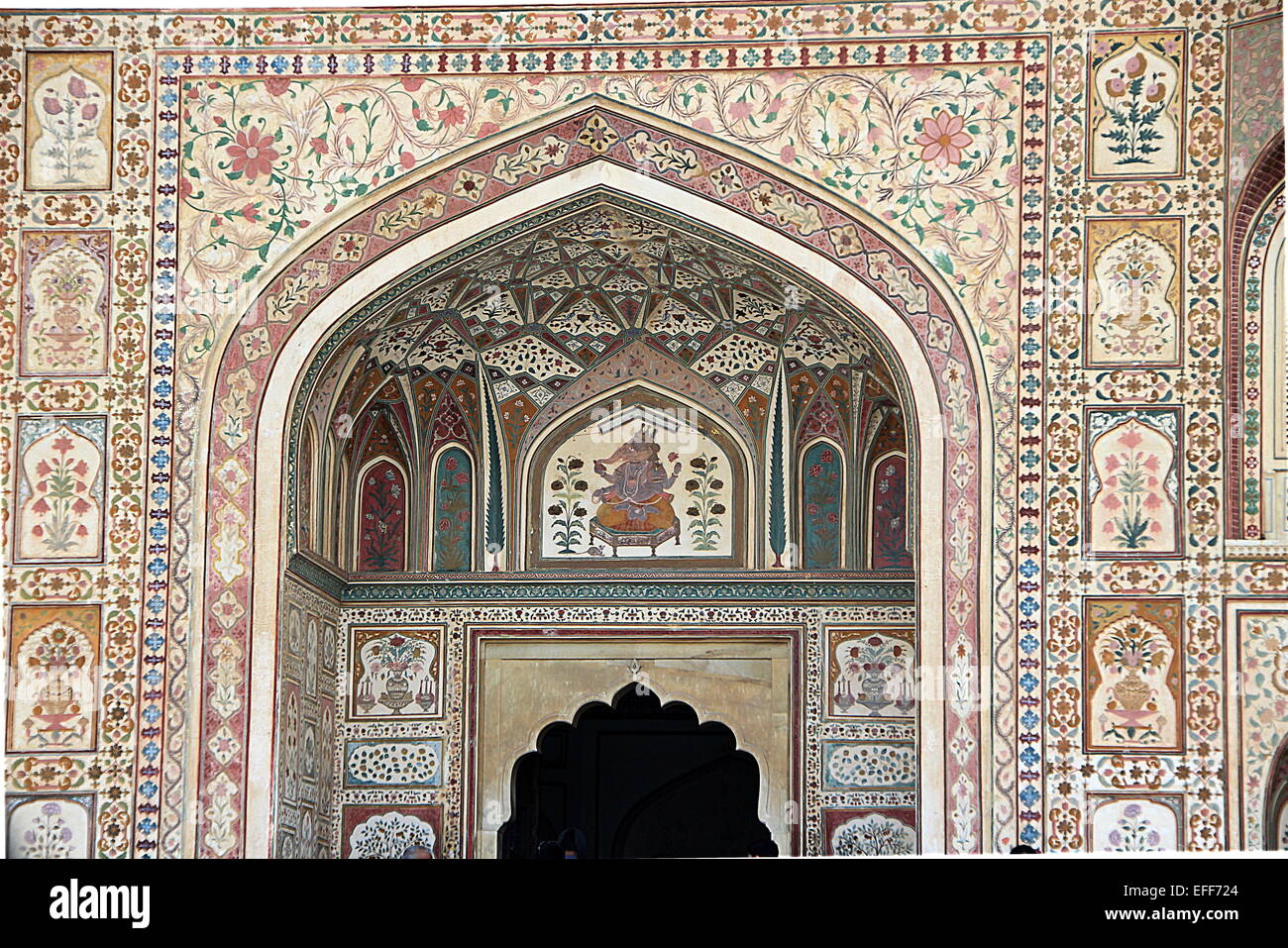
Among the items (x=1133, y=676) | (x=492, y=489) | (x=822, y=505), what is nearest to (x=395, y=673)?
(x=492, y=489)

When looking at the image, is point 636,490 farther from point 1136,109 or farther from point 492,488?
point 1136,109

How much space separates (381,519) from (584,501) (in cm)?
100

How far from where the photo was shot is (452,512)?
9.46 meters

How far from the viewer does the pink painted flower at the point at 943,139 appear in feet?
26.9

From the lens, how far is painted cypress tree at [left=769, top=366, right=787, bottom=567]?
9.26 m

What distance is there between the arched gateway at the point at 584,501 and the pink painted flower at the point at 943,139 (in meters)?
0.41

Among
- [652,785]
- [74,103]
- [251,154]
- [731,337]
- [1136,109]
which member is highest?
[74,103]

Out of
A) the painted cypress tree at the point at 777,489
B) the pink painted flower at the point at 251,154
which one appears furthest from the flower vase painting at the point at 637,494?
the pink painted flower at the point at 251,154

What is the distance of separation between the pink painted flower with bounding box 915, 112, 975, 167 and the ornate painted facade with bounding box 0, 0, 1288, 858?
2 centimetres

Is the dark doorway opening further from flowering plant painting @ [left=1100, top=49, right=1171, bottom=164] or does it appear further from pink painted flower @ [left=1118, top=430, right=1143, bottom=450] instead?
flowering plant painting @ [left=1100, top=49, right=1171, bottom=164]

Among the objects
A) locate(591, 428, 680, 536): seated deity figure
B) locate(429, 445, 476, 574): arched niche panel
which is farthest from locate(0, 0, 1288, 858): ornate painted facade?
locate(429, 445, 476, 574): arched niche panel

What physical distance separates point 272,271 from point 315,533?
49.3 inches
